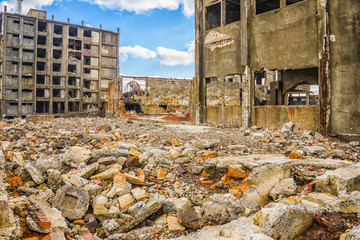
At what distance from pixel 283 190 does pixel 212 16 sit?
923cm

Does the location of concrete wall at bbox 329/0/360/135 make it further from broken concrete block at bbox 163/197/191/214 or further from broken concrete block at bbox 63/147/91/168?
broken concrete block at bbox 63/147/91/168

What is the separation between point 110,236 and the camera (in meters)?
2.77

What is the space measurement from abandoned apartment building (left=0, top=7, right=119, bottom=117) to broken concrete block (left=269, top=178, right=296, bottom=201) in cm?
2600

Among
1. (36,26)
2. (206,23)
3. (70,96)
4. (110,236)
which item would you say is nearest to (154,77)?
(70,96)

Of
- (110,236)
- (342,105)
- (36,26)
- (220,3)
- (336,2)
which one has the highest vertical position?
(36,26)

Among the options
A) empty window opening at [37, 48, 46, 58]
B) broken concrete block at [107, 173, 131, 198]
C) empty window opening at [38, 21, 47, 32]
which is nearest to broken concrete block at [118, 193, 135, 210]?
broken concrete block at [107, 173, 131, 198]

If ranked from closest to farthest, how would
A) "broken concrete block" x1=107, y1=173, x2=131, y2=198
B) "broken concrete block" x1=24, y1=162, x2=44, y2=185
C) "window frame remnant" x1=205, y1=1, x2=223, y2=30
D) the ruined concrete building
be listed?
"broken concrete block" x1=107, y1=173, x2=131, y2=198
"broken concrete block" x1=24, y1=162, x2=44, y2=185
the ruined concrete building
"window frame remnant" x1=205, y1=1, x2=223, y2=30

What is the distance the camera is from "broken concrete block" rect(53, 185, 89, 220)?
10.1ft

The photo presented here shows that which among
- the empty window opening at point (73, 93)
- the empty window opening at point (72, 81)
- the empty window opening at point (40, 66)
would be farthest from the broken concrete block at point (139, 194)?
the empty window opening at point (40, 66)

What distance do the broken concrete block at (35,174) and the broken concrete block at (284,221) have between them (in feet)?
10.8

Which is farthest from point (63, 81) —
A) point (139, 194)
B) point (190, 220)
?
point (190, 220)

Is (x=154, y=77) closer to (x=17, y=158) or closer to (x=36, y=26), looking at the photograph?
(x=36, y=26)

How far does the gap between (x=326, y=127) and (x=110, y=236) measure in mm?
6476

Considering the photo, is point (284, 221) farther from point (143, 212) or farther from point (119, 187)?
point (119, 187)
